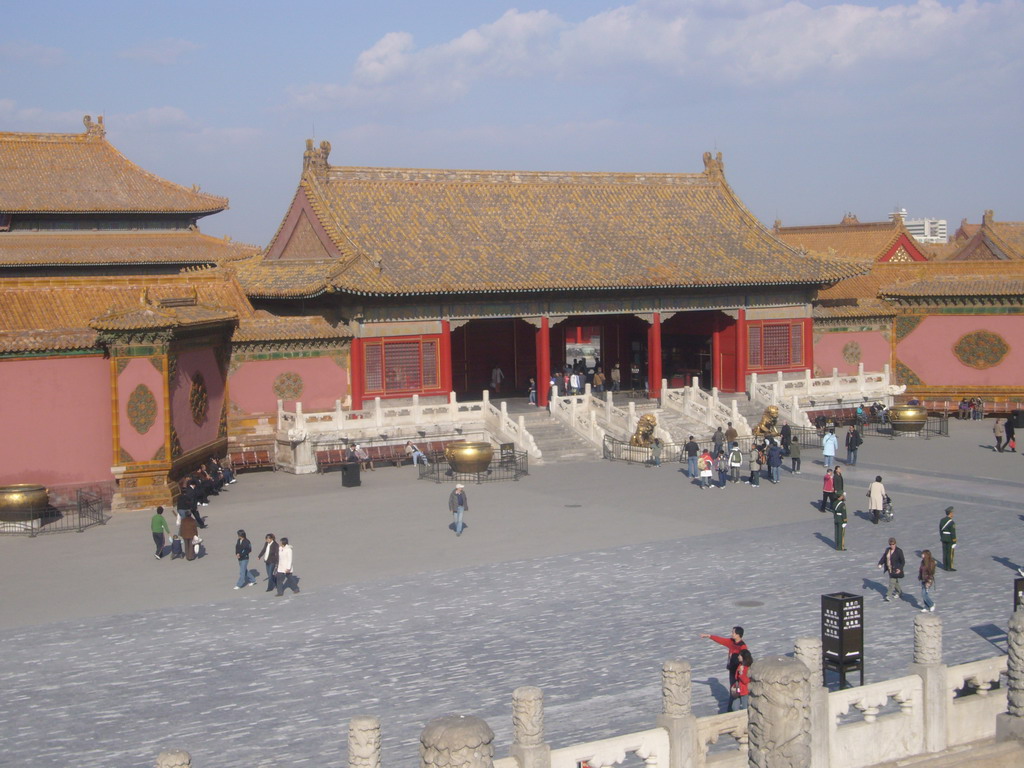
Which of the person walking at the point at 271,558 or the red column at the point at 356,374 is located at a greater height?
the red column at the point at 356,374

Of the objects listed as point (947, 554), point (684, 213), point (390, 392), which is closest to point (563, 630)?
point (947, 554)

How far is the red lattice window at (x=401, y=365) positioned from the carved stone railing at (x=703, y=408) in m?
8.05

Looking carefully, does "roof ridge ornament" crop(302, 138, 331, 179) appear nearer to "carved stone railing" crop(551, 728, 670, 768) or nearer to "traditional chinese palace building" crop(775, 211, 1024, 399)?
"traditional chinese palace building" crop(775, 211, 1024, 399)

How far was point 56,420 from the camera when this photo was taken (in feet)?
108

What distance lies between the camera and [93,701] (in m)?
18.5

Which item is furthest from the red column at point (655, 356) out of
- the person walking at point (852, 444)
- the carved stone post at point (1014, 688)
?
the carved stone post at point (1014, 688)

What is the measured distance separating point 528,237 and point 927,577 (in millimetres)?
27087

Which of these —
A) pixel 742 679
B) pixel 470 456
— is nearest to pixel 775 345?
pixel 470 456

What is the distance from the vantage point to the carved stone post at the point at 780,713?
1380 cm

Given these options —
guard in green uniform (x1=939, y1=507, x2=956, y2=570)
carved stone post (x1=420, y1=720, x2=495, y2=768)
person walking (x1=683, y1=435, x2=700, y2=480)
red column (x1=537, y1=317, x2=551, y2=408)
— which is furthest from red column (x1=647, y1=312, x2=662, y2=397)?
carved stone post (x1=420, y1=720, x2=495, y2=768)

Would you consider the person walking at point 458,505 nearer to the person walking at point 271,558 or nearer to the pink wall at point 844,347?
the person walking at point 271,558

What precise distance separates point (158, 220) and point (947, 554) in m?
38.5

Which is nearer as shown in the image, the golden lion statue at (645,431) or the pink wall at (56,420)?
the pink wall at (56,420)

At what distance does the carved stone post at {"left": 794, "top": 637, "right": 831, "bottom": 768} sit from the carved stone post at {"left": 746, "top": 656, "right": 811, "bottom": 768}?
899 mm
